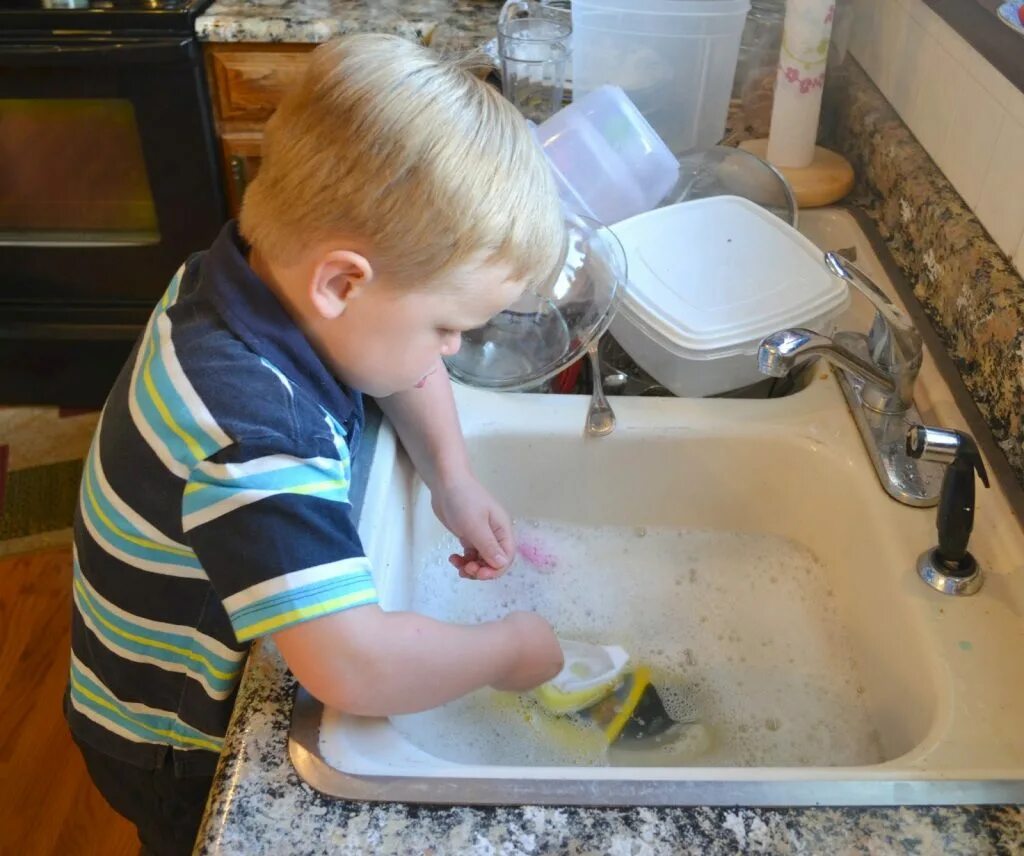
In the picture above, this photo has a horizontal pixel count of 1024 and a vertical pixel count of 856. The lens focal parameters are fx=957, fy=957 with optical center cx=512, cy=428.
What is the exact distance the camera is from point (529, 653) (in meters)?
0.73

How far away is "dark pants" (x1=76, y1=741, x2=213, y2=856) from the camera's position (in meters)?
0.83

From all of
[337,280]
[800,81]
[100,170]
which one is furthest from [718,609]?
[100,170]

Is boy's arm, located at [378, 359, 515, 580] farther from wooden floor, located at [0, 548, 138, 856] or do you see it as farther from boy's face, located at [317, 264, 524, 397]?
wooden floor, located at [0, 548, 138, 856]

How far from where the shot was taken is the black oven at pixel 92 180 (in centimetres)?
170

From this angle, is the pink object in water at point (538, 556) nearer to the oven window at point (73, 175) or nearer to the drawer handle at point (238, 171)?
the drawer handle at point (238, 171)

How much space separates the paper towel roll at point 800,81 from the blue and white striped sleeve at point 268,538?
0.81 meters

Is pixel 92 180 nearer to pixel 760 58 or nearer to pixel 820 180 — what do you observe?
pixel 760 58

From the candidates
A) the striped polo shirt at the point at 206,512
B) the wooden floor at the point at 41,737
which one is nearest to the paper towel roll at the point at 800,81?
the striped polo shirt at the point at 206,512

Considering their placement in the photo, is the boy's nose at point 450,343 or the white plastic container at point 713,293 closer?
the boy's nose at point 450,343

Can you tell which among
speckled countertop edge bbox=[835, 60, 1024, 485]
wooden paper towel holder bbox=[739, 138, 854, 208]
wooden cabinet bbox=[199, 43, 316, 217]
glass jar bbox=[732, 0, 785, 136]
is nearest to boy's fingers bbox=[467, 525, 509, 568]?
speckled countertop edge bbox=[835, 60, 1024, 485]

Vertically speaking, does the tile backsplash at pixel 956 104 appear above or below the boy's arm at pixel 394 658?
above

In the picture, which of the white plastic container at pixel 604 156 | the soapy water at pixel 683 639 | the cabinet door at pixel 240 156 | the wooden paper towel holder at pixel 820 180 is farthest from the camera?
the cabinet door at pixel 240 156

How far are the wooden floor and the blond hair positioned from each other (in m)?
1.09

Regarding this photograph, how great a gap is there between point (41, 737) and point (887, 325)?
1.35m
